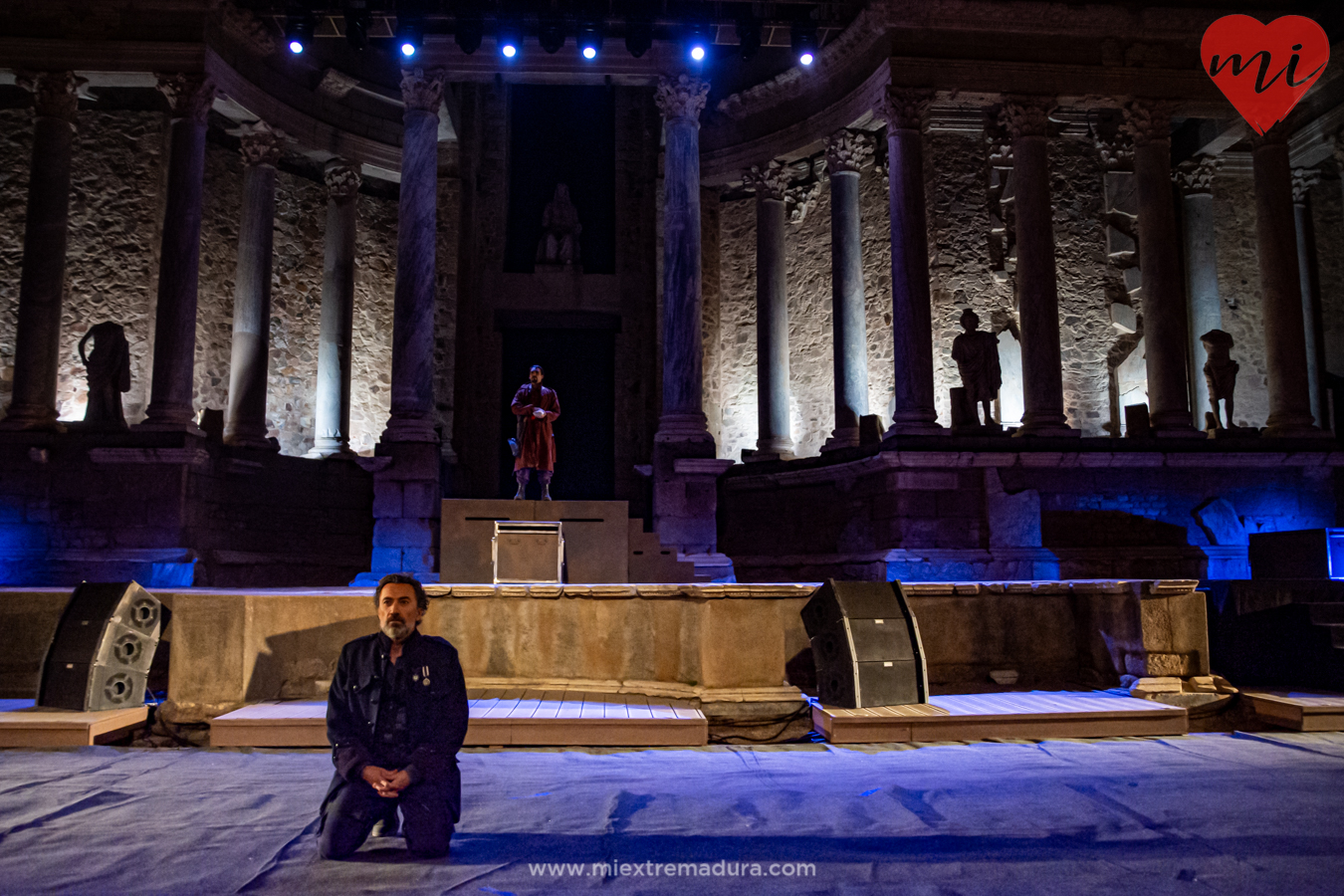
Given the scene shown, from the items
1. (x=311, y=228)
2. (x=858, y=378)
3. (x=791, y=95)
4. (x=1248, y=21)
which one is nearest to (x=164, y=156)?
(x=311, y=228)

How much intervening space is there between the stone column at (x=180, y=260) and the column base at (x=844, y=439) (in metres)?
9.56

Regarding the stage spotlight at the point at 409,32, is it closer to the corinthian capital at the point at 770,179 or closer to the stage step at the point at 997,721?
the corinthian capital at the point at 770,179

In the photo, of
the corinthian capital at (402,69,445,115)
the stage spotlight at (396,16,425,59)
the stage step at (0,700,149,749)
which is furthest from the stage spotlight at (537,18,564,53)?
the stage step at (0,700,149,749)

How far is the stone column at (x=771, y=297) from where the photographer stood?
676 inches

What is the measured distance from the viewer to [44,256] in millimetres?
13453

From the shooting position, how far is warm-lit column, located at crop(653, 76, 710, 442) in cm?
1452

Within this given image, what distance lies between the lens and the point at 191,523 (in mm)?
12828

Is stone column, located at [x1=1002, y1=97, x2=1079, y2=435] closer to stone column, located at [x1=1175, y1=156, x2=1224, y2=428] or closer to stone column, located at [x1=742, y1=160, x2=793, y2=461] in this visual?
stone column, located at [x1=742, y1=160, x2=793, y2=461]

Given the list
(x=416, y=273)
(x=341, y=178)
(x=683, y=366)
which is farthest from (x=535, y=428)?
(x=341, y=178)

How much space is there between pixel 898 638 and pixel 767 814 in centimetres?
226

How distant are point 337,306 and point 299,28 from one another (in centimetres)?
507

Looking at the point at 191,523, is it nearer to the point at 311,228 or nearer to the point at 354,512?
the point at 354,512

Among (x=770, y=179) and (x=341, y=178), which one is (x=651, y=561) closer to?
(x=770, y=179)

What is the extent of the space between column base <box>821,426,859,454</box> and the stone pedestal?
197 cm
